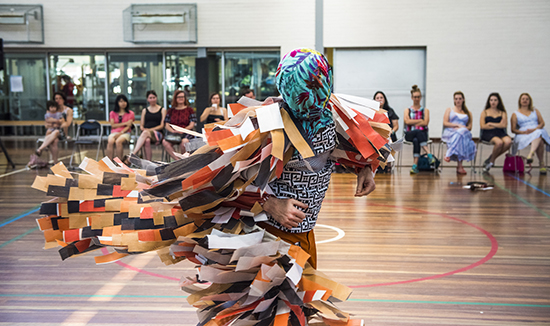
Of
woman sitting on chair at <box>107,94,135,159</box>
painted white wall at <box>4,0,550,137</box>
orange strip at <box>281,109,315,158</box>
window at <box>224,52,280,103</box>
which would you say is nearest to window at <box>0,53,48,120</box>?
painted white wall at <box>4,0,550,137</box>

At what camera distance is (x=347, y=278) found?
3441mm

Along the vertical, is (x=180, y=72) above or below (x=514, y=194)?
above

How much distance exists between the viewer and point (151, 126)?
9.03 m

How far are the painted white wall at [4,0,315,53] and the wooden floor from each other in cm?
874

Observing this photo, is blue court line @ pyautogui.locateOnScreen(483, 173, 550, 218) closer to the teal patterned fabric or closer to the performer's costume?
the performer's costume

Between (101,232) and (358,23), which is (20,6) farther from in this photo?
(101,232)

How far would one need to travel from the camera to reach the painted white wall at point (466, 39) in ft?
43.5

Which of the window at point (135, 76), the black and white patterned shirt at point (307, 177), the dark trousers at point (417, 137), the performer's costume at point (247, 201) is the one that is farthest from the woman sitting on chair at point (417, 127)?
the window at point (135, 76)

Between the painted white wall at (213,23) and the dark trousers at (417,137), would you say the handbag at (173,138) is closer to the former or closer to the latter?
the dark trousers at (417,137)

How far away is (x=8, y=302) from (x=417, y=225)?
11.5 ft

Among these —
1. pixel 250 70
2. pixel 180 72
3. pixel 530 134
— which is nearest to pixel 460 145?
pixel 530 134

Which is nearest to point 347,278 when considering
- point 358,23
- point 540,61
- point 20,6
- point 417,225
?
point 417,225

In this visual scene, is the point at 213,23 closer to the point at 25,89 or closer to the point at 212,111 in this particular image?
the point at 212,111

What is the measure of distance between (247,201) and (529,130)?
Result: 8.04 metres
